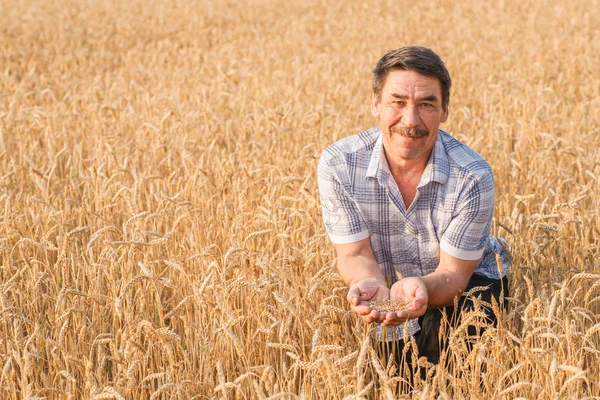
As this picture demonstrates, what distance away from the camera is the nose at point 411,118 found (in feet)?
9.45

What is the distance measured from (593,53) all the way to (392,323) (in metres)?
7.02

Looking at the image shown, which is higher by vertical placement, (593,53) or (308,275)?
(593,53)

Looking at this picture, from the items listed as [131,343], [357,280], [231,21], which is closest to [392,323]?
[357,280]

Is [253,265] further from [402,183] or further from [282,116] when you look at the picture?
[282,116]

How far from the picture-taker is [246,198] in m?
4.02

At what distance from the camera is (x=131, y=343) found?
2.43 meters

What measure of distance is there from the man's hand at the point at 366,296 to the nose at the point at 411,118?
2.02ft

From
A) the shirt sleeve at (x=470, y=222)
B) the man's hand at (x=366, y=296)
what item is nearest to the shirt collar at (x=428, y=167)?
the shirt sleeve at (x=470, y=222)

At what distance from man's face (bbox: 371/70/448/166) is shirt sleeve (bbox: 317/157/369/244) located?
Result: 271mm

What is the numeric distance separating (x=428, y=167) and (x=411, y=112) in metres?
0.24

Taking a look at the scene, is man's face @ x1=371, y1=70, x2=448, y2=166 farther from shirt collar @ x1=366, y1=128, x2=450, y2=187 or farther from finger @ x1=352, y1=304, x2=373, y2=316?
finger @ x1=352, y1=304, x2=373, y2=316

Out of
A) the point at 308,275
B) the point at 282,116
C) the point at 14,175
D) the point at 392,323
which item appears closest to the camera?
the point at 392,323

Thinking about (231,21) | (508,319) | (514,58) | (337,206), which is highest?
(231,21)

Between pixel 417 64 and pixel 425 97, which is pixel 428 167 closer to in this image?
pixel 425 97
